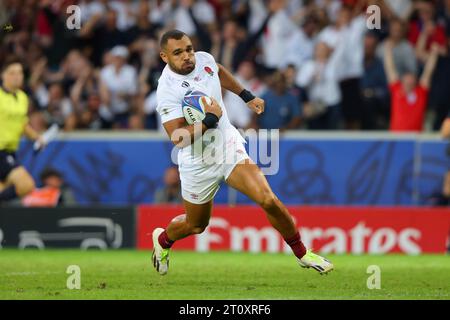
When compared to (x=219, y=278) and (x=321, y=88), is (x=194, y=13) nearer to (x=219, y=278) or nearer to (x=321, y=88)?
(x=321, y=88)

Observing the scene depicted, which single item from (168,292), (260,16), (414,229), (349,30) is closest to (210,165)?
(168,292)

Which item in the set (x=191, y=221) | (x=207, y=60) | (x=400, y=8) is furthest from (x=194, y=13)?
(x=191, y=221)

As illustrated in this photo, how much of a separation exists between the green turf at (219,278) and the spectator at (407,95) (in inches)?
132

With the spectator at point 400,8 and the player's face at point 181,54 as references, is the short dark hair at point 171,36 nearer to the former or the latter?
the player's face at point 181,54

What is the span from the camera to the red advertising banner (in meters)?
15.7

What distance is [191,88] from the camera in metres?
10.4

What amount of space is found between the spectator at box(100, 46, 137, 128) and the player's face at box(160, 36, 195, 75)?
8018 mm

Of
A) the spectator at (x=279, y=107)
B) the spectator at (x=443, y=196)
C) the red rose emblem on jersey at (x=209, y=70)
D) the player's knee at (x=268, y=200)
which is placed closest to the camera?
the player's knee at (x=268, y=200)

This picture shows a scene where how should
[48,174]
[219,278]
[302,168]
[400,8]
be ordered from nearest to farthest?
[219,278] < [48,174] < [302,168] < [400,8]

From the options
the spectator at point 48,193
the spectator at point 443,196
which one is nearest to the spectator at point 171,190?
the spectator at point 48,193

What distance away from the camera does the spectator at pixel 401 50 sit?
1719 centimetres

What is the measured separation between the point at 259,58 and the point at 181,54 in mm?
8101

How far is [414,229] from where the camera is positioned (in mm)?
15695
